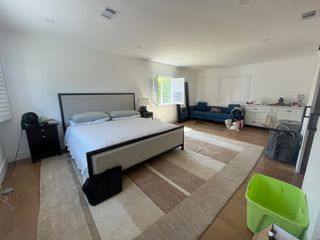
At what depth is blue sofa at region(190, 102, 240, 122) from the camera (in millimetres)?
5436

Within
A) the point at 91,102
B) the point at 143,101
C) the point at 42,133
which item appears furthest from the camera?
the point at 143,101

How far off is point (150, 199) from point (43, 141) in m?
2.40

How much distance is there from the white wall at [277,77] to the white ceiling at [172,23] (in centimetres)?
128

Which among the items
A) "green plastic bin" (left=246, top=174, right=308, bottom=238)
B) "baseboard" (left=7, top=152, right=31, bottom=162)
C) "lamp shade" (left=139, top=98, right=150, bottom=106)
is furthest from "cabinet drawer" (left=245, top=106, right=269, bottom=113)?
"baseboard" (left=7, top=152, right=31, bottom=162)

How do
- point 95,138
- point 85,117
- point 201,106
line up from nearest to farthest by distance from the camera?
point 95,138 < point 85,117 < point 201,106

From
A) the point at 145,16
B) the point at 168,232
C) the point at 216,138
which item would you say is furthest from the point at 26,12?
the point at 216,138

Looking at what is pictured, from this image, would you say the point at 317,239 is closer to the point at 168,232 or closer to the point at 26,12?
the point at 168,232

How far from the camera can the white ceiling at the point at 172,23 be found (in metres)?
1.69

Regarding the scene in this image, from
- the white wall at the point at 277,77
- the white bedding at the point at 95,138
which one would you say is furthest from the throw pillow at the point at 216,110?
the white bedding at the point at 95,138

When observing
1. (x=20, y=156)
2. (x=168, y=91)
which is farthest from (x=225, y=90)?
(x=20, y=156)

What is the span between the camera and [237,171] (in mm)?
2334

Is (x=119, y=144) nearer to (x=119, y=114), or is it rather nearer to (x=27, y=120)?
(x=119, y=114)

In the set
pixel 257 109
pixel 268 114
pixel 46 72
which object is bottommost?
pixel 268 114

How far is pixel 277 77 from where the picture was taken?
185 inches
